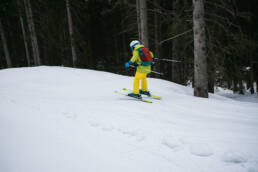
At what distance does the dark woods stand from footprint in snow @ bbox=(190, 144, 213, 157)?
3.83 meters

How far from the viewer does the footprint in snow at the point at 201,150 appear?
2146 mm

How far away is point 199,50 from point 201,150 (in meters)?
4.53

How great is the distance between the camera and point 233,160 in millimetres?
2008

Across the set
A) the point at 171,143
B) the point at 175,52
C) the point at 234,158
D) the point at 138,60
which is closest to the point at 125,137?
the point at 171,143

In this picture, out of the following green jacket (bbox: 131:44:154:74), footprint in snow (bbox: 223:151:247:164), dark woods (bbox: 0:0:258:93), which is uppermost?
dark woods (bbox: 0:0:258:93)

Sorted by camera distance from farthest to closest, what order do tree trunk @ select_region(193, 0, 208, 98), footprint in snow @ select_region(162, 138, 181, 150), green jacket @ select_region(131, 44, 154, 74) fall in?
tree trunk @ select_region(193, 0, 208, 98)
green jacket @ select_region(131, 44, 154, 74)
footprint in snow @ select_region(162, 138, 181, 150)

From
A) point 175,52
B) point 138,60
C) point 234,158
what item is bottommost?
point 234,158

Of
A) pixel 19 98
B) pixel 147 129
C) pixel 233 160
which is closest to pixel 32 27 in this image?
pixel 19 98

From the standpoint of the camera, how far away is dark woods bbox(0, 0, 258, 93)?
7406 millimetres

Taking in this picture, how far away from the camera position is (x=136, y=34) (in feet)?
48.6

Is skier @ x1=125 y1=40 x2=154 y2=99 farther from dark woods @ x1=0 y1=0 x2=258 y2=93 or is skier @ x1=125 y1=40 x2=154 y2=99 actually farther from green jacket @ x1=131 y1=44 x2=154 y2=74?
dark woods @ x1=0 y1=0 x2=258 y2=93

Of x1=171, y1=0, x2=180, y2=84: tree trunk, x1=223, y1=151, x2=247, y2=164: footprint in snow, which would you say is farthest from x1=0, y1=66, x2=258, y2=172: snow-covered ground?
x1=171, y1=0, x2=180, y2=84: tree trunk

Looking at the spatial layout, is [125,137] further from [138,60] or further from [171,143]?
[138,60]

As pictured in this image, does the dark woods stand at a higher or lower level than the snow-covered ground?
higher
